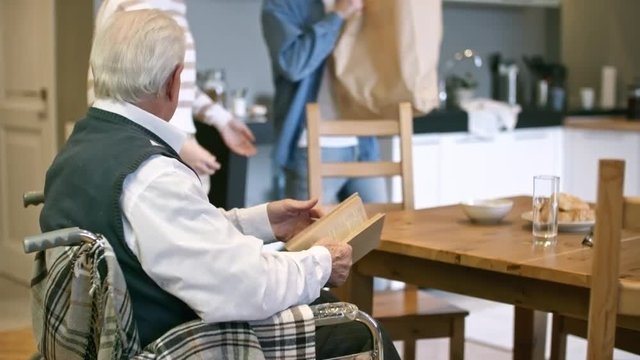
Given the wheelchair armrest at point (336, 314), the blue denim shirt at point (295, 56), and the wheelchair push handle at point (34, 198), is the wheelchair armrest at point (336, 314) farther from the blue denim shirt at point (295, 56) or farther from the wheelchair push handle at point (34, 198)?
the blue denim shirt at point (295, 56)

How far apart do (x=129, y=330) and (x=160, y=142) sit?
1.10 ft

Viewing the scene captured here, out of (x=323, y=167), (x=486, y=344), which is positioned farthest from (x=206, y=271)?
(x=486, y=344)

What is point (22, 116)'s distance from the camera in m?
4.93

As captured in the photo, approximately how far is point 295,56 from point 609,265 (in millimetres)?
1902

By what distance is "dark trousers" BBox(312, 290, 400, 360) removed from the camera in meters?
1.91

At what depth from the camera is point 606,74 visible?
620 cm

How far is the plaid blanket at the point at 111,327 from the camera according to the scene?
1580 millimetres

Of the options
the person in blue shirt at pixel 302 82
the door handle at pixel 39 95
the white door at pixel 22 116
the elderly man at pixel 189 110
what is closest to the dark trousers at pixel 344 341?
the elderly man at pixel 189 110

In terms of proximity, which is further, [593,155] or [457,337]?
[593,155]

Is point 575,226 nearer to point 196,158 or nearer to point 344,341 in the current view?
point 344,341

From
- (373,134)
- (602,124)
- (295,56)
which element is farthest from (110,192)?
(602,124)

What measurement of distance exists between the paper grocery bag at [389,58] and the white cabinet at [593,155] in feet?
7.72

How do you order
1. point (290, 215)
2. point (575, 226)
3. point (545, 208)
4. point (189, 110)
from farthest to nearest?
point (189, 110)
point (575, 226)
point (545, 208)
point (290, 215)

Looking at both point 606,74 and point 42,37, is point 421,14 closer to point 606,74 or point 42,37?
point 42,37
